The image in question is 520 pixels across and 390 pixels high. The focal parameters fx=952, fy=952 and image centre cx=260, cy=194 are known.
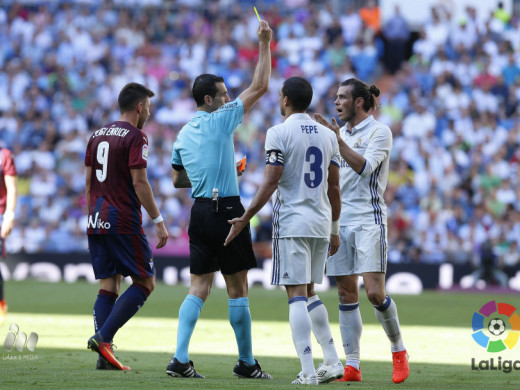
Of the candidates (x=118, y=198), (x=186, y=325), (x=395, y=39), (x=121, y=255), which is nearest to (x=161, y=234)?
(x=121, y=255)

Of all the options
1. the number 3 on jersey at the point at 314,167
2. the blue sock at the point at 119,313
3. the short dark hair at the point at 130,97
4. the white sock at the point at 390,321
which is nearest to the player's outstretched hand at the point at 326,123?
the number 3 on jersey at the point at 314,167

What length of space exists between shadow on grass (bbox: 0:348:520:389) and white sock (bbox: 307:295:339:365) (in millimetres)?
243

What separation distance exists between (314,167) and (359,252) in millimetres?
1004

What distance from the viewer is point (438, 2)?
2725 centimetres

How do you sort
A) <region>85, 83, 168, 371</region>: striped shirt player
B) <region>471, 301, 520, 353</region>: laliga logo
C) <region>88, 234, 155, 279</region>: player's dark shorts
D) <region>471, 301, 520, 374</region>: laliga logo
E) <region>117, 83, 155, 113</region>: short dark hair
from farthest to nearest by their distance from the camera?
1. <region>471, 301, 520, 353</region>: laliga logo
2. <region>471, 301, 520, 374</region>: laliga logo
3. <region>117, 83, 155, 113</region>: short dark hair
4. <region>88, 234, 155, 279</region>: player's dark shorts
5. <region>85, 83, 168, 371</region>: striped shirt player

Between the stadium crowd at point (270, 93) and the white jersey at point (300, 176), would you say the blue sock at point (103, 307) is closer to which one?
the white jersey at point (300, 176)

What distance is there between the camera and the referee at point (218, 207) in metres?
7.77

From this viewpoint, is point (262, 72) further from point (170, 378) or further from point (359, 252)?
point (170, 378)

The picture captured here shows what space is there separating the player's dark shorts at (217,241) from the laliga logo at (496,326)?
3.69 metres

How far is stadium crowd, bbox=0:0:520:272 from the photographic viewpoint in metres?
21.6

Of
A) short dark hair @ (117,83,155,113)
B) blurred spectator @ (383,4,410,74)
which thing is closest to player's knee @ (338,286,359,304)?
short dark hair @ (117,83,155,113)

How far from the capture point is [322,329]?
25.1ft

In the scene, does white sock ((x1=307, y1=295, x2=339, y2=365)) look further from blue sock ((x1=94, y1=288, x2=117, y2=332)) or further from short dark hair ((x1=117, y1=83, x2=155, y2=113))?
short dark hair ((x1=117, y1=83, x2=155, y2=113))

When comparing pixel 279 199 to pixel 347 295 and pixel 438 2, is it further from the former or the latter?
pixel 438 2
